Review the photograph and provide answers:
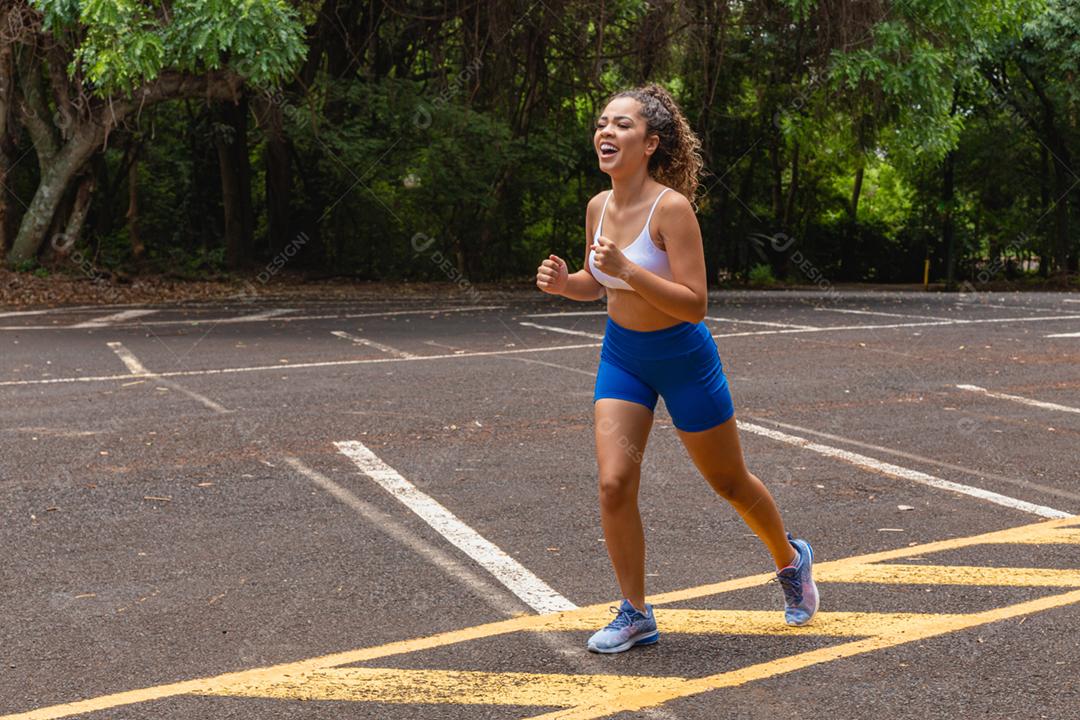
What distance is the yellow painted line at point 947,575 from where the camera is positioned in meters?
5.09

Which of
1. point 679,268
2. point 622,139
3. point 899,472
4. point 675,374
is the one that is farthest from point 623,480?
point 899,472

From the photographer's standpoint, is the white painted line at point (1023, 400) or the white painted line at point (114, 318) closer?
the white painted line at point (1023, 400)

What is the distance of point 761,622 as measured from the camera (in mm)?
4629

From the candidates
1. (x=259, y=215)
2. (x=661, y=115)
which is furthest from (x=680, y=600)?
(x=259, y=215)

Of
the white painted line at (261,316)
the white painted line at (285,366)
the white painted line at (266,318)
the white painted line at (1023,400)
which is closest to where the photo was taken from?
the white painted line at (1023,400)

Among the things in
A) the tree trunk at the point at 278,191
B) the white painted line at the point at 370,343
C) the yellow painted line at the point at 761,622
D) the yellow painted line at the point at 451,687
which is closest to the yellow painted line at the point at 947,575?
the yellow painted line at the point at 761,622

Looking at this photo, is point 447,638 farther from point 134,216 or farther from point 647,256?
point 134,216

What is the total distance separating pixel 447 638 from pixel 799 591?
128 centimetres

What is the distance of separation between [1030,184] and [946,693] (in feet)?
114

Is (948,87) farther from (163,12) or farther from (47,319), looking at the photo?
(47,319)

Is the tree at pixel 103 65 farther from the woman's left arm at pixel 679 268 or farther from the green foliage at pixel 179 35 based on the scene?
the woman's left arm at pixel 679 268

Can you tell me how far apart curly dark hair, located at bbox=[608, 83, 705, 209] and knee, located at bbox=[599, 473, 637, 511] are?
1004 mm

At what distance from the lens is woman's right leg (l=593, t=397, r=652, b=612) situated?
4.25 m

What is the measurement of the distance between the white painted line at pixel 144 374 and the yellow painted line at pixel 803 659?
560cm
